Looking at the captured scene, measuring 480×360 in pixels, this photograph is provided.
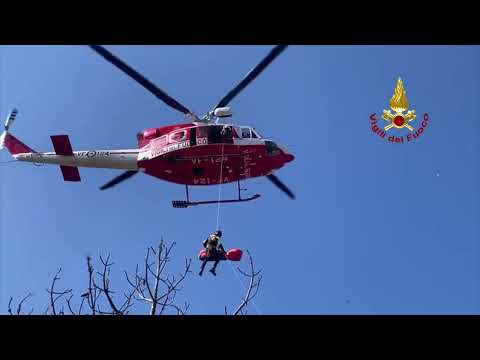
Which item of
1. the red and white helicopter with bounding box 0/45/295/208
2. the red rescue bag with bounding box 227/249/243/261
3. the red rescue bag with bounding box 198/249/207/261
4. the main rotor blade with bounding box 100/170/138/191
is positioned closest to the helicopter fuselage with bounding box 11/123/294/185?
the red and white helicopter with bounding box 0/45/295/208

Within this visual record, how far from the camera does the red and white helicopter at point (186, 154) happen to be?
543 inches

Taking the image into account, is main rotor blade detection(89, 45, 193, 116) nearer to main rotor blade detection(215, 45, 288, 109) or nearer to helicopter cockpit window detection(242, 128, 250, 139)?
main rotor blade detection(215, 45, 288, 109)

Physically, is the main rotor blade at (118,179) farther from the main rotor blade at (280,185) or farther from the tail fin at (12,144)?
the main rotor blade at (280,185)

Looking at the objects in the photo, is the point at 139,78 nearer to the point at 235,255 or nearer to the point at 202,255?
the point at 202,255

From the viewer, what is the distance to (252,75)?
43.5 ft

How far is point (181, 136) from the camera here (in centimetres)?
1397

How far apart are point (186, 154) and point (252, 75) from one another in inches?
111

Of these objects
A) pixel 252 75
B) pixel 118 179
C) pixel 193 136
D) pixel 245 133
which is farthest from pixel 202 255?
pixel 252 75
